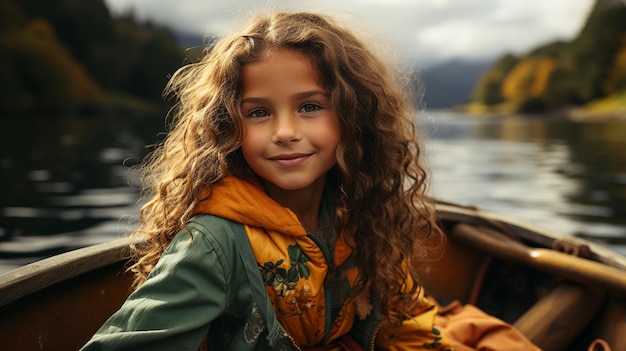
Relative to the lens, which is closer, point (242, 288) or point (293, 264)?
point (242, 288)

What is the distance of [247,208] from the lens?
179 centimetres

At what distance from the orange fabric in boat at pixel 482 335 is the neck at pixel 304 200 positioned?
78cm

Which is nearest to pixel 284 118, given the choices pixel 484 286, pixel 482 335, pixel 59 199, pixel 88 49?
pixel 482 335

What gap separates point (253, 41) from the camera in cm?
183

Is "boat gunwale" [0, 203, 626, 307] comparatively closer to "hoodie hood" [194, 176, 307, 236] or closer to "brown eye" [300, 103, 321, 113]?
"hoodie hood" [194, 176, 307, 236]

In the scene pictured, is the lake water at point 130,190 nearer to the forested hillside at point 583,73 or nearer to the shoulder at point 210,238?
the shoulder at point 210,238

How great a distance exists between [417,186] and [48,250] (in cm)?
447

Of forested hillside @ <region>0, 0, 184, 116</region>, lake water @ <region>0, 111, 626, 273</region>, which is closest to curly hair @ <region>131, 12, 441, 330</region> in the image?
lake water @ <region>0, 111, 626, 273</region>

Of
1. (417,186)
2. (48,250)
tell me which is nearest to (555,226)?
(48,250)

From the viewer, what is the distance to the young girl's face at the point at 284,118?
179cm

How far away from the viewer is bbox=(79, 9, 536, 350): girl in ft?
5.34

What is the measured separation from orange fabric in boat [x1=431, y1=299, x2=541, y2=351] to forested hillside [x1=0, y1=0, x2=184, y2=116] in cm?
4073

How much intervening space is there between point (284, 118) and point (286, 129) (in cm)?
4

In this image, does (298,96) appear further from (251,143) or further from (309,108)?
(251,143)
